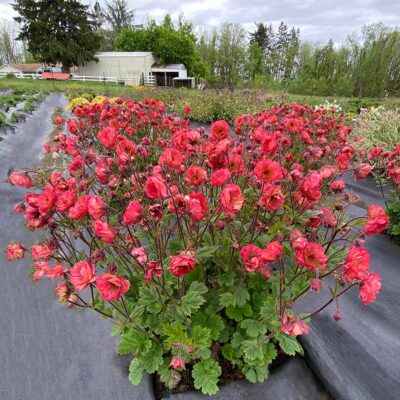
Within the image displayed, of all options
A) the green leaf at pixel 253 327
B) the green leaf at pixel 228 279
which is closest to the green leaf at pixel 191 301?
Answer: the green leaf at pixel 228 279

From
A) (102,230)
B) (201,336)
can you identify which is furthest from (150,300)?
(102,230)

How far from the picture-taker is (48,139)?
24.4 feet

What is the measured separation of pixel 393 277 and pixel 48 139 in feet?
25.3

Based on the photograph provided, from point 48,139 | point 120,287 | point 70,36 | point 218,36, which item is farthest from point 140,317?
point 218,36

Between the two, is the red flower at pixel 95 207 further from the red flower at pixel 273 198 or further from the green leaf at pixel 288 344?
the green leaf at pixel 288 344

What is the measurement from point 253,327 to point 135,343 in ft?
2.07

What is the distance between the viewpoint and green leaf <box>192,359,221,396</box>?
1.51 meters

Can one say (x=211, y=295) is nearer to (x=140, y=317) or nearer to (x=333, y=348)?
(x=140, y=317)

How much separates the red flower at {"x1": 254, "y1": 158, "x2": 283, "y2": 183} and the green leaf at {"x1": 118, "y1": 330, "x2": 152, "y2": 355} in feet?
3.47

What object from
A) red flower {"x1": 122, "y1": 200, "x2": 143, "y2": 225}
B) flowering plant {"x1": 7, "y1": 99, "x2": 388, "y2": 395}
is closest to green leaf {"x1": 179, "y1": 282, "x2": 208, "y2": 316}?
flowering plant {"x1": 7, "y1": 99, "x2": 388, "y2": 395}

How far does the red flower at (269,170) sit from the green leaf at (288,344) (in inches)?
31.7

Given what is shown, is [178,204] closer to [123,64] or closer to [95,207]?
[95,207]

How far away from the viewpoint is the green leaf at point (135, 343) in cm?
155

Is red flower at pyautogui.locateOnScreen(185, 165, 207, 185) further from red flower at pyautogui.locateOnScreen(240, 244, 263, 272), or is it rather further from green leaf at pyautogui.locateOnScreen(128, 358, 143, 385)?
green leaf at pyautogui.locateOnScreen(128, 358, 143, 385)
